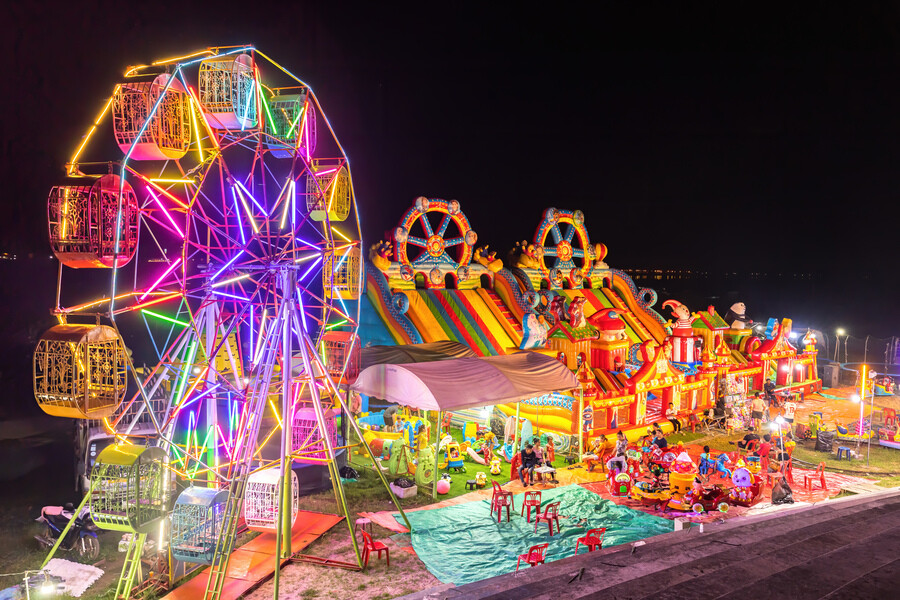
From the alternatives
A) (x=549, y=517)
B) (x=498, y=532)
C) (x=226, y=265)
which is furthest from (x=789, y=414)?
(x=226, y=265)

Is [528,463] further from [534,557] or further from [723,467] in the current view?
[534,557]

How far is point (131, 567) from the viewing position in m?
7.87

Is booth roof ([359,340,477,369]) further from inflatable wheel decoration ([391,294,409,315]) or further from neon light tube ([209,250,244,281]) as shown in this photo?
neon light tube ([209,250,244,281])

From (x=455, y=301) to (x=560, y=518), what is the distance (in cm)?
895

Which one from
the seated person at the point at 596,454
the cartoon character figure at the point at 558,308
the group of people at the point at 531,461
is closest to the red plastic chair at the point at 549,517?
the group of people at the point at 531,461

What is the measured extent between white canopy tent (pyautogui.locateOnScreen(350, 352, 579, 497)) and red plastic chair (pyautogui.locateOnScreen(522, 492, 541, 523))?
186cm

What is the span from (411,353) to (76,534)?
7767 millimetres

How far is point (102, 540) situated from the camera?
10.1 meters

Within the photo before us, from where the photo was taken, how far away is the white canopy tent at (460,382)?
41.6 feet

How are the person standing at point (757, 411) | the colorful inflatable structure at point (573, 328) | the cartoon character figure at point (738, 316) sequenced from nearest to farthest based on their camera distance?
the colorful inflatable structure at point (573, 328) < the person standing at point (757, 411) < the cartoon character figure at point (738, 316)

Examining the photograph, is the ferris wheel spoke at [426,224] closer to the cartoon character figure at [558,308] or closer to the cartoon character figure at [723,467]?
the cartoon character figure at [558,308]

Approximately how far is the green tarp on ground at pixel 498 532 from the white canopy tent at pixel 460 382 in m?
1.40

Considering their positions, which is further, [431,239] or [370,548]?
[431,239]

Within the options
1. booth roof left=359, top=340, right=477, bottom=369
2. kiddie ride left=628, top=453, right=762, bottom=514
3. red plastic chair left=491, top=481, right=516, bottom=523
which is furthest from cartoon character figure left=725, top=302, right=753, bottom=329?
red plastic chair left=491, top=481, right=516, bottom=523
